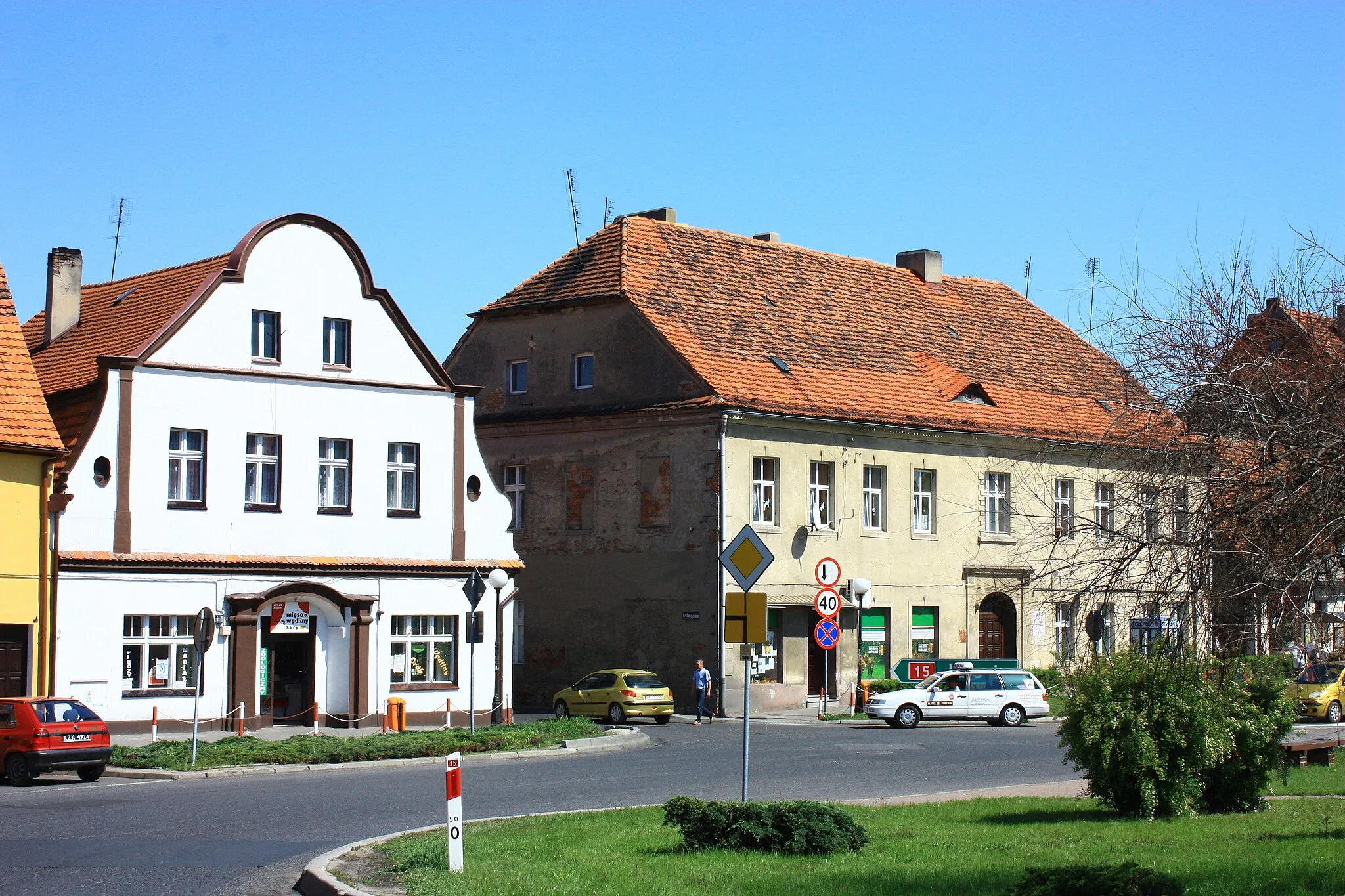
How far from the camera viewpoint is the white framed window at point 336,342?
37562 millimetres

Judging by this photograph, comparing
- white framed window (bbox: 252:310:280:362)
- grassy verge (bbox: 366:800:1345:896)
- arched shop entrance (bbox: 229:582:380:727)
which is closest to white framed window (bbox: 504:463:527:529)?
arched shop entrance (bbox: 229:582:380:727)

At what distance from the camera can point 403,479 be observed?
127 ft

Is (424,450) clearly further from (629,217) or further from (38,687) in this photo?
(629,217)

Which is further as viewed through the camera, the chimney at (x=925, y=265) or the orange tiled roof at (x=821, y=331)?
the chimney at (x=925, y=265)

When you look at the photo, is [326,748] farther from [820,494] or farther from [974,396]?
[974,396]

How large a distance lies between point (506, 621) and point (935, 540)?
1526 centimetres

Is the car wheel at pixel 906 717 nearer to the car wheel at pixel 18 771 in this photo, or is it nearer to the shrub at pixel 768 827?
the car wheel at pixel 18 771

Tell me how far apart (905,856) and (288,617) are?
2388 centimetres

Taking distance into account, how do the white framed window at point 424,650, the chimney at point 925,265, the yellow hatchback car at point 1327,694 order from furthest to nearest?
1. the chimney at point 925,265
2. the yellow hatchback car at point 1327,694
3. the white framed window at point 424,650

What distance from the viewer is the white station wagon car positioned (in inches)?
1593

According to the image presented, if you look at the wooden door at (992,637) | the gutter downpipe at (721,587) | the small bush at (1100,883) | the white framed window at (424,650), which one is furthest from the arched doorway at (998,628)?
the small bush at (1100,883)

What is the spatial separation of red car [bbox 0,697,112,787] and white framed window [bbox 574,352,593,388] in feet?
77.7

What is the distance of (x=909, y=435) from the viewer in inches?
1903

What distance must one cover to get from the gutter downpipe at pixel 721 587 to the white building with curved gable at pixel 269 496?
244 inches
